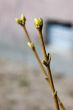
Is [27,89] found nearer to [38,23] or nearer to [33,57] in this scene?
[33,57]

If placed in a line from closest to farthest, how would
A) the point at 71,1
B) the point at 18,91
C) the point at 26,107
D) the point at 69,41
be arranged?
1. the point at 26,107
2. the point at 18,91
3. the point at 71,1
4. the point at 69,41

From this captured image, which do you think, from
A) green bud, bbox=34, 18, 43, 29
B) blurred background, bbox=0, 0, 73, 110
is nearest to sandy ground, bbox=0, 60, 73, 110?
blurred background, bbox=0, 0, 73, 110

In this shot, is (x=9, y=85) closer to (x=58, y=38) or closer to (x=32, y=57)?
(x=32, y=57)

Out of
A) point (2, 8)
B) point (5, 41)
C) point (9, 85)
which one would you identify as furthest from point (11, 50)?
point (9, 85)

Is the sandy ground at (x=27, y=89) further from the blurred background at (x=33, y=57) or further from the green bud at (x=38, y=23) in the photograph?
the green bud at (x=38, y=23)

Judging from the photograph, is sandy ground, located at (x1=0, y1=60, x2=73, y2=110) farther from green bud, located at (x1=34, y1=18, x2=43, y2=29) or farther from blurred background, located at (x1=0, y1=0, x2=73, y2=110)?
green bud, located at (x1=34, y1=18, x2=43, y2=29)

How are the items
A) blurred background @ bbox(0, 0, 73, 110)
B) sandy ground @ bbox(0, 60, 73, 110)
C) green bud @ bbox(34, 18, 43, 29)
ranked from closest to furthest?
green bud @ bbox(34, 18, 43, 29) → sandy ground @ bbox(0, 60, 73, 110) → blurred background @ bbox(0, 0, 73, 110)

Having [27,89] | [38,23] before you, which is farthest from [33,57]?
[38,23]

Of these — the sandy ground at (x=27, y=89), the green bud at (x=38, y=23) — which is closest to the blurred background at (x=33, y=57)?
the sandy ground at (x=27, y=89)
